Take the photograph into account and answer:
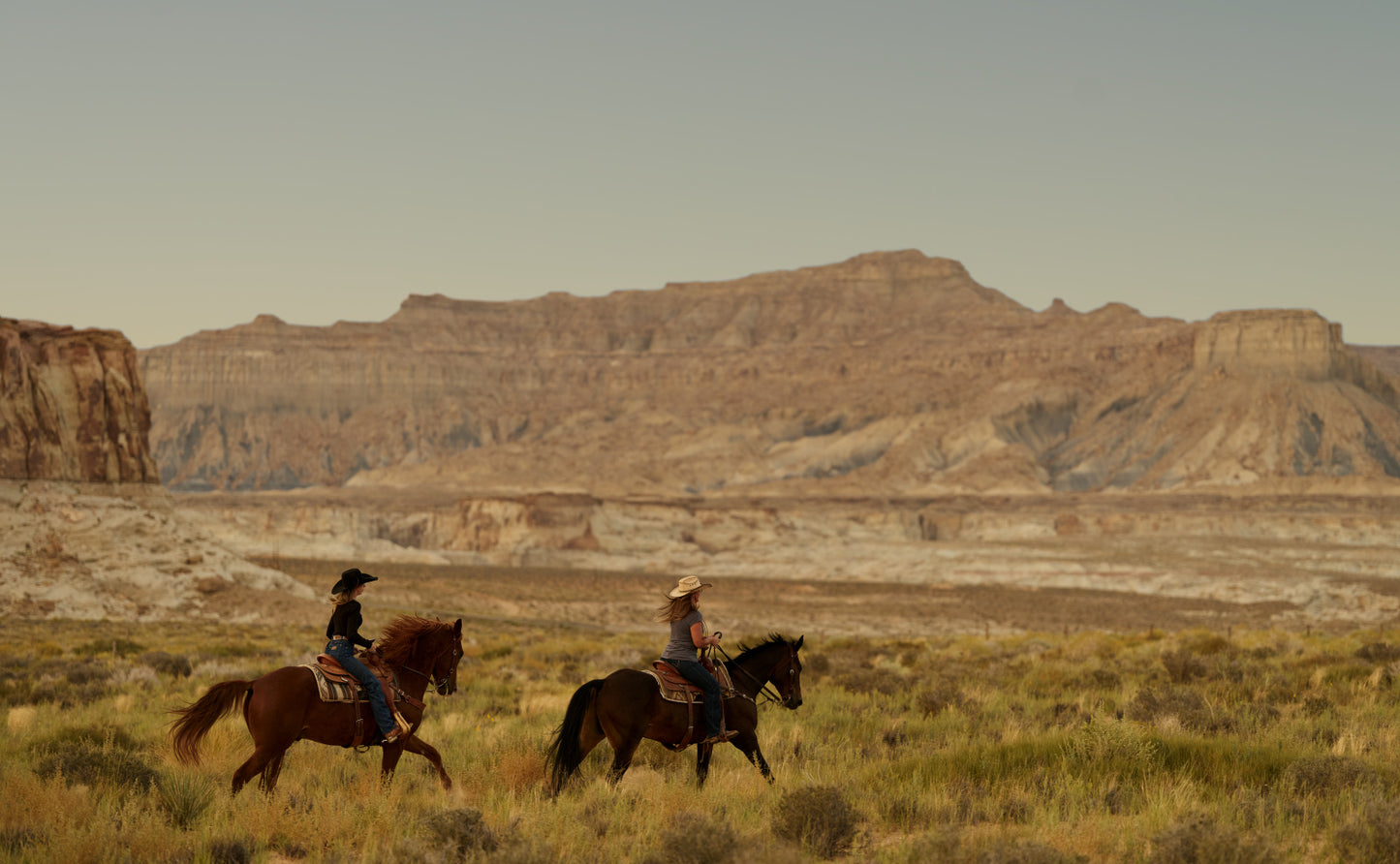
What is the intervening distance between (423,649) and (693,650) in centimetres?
221

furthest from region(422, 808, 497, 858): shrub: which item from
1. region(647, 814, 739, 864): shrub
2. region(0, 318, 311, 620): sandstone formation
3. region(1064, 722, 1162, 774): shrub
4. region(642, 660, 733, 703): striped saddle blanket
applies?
region(0, 318, 311, 620): sandstone formation

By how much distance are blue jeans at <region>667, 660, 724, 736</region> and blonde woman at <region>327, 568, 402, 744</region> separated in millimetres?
2247

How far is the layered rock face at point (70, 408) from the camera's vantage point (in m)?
42.9

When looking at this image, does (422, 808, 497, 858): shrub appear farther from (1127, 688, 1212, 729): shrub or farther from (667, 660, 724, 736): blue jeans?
(1127, 688, 1212, 729): shrub

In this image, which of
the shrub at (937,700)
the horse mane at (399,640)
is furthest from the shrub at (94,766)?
the shrub at (937,700)

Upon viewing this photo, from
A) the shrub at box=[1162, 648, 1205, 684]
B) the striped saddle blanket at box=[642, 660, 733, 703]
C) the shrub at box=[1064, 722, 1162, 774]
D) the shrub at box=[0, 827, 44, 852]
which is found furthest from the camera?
the shrub at box=[1162, 648, 1205, 684]

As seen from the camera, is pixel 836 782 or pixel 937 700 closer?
pixel 836 782

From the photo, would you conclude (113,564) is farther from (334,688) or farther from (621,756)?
(621,756)

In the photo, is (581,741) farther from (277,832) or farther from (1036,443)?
(1036,443)

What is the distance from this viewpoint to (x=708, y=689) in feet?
32.4

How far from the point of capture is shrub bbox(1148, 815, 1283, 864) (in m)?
6.62

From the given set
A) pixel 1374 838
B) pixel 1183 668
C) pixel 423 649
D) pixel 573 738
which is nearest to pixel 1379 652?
pixel 1183 668

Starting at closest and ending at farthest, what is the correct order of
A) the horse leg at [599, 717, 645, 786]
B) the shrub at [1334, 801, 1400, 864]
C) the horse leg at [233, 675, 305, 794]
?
1. the shrub at [1334, 801, 1400, 864]
2. the horse leg at [233, 675, 305, 794]
3. the horse leg at [599, 717, 645, 786]

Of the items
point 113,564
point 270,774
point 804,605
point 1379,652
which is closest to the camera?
point 270,774
